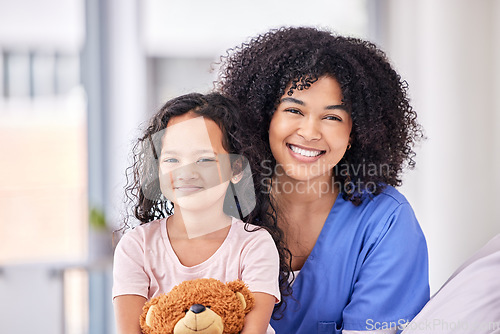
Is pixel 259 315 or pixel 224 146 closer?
pixel 259 315

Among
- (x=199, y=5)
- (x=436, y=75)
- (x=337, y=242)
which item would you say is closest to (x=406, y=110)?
(x=337, y=242)

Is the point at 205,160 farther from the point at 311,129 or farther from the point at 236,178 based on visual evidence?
the point at 311,129

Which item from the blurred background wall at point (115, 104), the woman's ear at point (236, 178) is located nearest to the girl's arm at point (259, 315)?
the woman's ear at point (236, 178)

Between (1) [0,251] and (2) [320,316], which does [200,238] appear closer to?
(2) [320,316]

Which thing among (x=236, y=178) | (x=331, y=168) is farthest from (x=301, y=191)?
(x=236, y=178)

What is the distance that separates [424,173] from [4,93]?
2082mm

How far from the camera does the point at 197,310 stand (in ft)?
2.77

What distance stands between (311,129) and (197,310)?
1.84 feet

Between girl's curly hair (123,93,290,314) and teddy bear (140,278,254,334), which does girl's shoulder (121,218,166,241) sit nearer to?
girl's curly hair (123,93,290,314)

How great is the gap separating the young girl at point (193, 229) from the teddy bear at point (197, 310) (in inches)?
2.0

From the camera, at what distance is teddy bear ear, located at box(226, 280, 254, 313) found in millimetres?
927

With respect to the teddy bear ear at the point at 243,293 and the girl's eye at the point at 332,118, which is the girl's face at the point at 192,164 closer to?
the teddy bear ear at the point at 243,293

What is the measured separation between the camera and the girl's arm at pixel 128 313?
952 millimetres

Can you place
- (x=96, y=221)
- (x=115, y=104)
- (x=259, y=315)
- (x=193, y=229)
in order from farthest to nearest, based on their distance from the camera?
1. (x=115, y=104)
2. (x=96, y=221)
3. (x=193, y=229)
4. (x=259, y=315)
